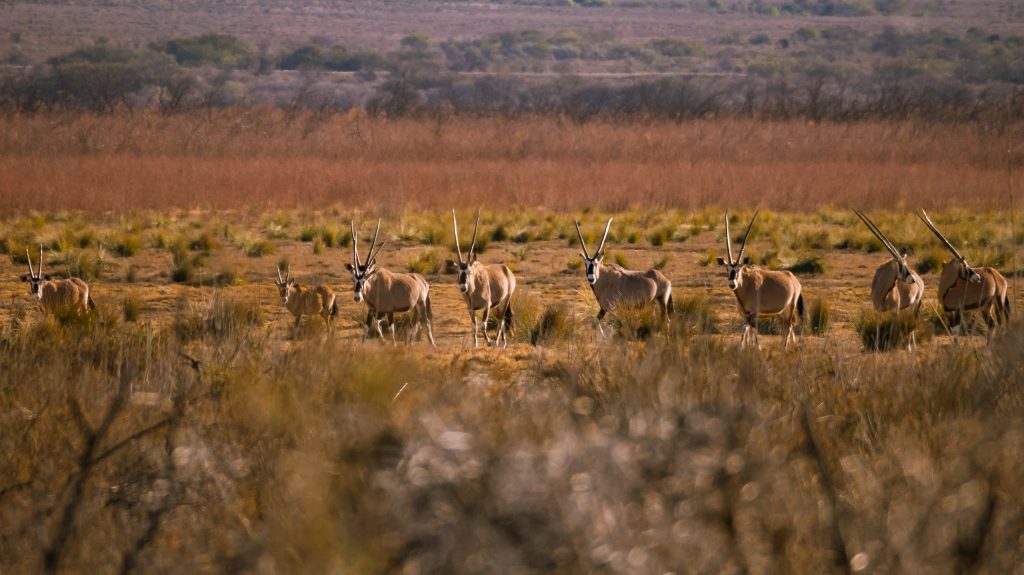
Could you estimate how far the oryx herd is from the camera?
1323 cm

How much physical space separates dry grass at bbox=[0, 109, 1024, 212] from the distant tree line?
165 inches

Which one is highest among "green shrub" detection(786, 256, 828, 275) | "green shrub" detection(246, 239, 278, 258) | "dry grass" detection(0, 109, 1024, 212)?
"green shrub" detection(786, 256, 828, 275)

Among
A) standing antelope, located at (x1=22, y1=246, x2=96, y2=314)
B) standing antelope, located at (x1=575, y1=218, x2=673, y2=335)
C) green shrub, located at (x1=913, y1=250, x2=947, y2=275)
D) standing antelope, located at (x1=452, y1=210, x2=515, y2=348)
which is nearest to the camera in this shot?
standing antelope, located at (x1=452, y1=210, x2=515, y2=348)

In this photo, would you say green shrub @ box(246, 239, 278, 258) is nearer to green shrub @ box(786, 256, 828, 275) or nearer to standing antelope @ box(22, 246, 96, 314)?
standing antelope @ box(22, 246, 96, 314)

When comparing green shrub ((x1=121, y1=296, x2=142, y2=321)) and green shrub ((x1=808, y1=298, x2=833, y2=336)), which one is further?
green shrub ((x1=121, y1=296, x2=142, y2=321))

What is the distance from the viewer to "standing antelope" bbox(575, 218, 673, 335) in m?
14.3

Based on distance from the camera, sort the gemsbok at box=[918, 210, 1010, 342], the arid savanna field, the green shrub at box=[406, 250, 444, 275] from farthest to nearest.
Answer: the green shrub at box=[406, 250, 444, 275]
the gemsbok at box=[918, 210, 1010, 342]
the arid savanna field

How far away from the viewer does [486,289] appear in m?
14.3

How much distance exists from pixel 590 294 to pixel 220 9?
105 m

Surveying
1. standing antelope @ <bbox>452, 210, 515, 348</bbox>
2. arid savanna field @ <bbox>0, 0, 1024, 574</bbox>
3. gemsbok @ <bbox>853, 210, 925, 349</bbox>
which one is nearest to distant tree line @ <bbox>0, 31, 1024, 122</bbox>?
arid savanna field @ <bbox>0, 0, 1024, 574</bbox>

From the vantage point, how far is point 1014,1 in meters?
92.1

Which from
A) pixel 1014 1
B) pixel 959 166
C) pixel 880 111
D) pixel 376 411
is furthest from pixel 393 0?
pixel 376 411

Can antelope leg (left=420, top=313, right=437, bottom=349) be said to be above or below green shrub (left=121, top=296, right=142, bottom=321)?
above

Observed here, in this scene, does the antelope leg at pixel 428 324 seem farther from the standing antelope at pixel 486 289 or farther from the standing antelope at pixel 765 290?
the standing antelope at pixel 765 290
